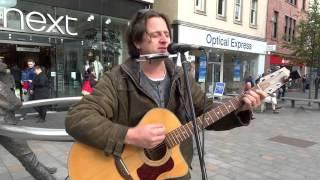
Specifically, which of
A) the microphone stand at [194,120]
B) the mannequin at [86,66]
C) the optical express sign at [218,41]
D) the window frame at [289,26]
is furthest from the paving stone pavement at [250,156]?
the window frame at [289,26]

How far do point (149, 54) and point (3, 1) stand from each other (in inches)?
359

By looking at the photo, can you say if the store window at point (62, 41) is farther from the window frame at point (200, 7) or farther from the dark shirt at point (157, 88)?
the dark shirt at point (157, 88)

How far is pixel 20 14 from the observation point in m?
10.1

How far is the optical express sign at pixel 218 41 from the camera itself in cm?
1586

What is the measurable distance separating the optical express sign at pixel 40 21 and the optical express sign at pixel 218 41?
18.8 ft

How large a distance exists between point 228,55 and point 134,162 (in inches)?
744

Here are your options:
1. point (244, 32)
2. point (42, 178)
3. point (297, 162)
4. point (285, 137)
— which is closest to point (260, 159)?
point (297, 162)

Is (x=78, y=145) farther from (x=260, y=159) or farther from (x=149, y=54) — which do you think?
(x=260, y=159)

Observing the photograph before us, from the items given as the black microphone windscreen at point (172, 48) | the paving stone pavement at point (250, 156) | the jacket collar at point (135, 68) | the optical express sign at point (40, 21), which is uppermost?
the optical express sign at point (40, 21)

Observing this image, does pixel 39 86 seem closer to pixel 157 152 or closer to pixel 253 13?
pixel 157 152

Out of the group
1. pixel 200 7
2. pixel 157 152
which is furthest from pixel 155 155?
pixel 200 7

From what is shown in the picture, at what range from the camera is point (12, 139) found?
376 centimetres

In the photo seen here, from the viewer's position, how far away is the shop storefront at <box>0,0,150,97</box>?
10.2 metres

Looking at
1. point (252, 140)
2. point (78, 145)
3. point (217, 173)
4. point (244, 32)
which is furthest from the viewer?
point (244, 32)
